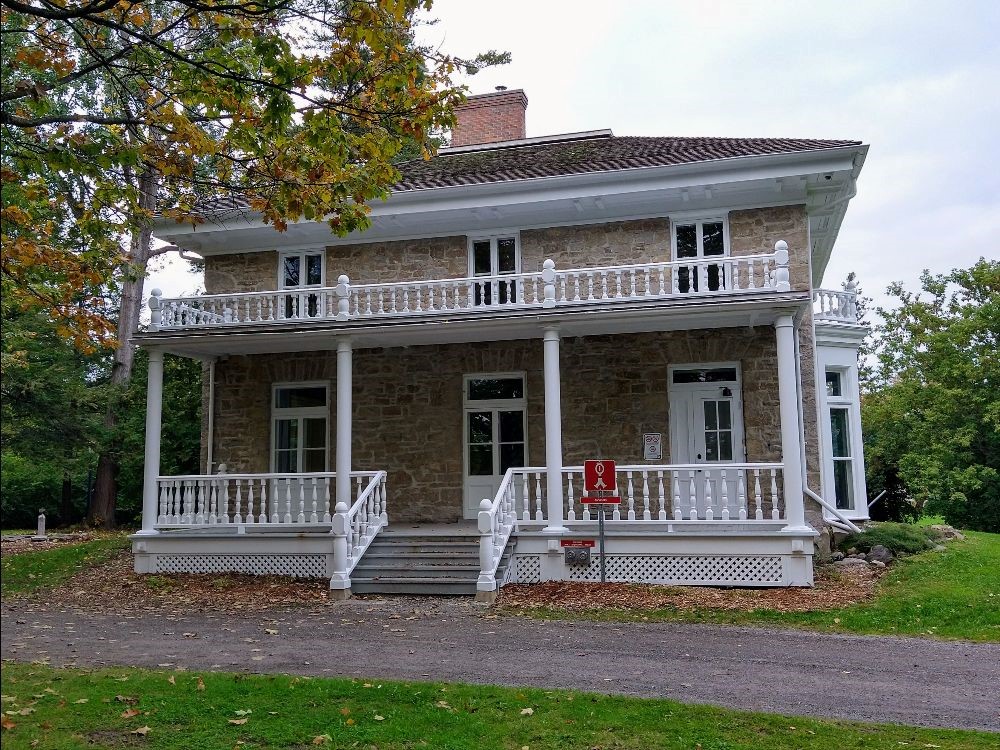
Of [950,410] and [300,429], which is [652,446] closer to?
[300,429]

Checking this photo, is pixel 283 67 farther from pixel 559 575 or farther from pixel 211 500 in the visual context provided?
pixel 211 500

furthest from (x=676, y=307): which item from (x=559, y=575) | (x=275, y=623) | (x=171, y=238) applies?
(x=171, y=238)

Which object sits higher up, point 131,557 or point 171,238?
point 171,238

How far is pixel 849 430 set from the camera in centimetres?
1549

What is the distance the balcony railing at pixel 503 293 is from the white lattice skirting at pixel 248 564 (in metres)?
3.63

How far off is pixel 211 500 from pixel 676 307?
26.0 feet

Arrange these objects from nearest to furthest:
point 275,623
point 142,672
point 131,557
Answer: point 142,672, point 275,623, point 131,557

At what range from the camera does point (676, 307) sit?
11945 mm

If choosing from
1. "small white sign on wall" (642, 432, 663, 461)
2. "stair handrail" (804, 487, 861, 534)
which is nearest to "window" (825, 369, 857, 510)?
"stair handrail" (804, 487, 861, 534)

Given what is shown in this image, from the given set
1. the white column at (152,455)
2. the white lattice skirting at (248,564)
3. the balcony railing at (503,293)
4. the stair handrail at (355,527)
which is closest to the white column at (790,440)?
the balcony railing at (503,293)

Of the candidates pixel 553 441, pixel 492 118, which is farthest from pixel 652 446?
pixel 492 118

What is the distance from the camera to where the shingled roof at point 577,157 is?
1366 cm

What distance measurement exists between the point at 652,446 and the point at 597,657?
6624 millimetres

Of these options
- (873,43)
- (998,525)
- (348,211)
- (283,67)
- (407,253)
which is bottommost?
(998,525)
